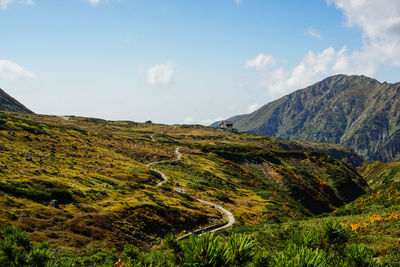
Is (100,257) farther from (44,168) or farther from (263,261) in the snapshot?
(44,168)

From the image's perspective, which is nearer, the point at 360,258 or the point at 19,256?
the point at 360,258

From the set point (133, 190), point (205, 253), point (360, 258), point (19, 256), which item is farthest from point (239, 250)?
point (133, 190)

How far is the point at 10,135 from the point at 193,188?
185 ft

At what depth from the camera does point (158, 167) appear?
89.4m

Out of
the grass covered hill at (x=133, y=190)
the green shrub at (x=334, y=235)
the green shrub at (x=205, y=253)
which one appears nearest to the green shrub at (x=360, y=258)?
the green shrub at (x=334, y=235)

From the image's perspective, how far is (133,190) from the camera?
5434cm

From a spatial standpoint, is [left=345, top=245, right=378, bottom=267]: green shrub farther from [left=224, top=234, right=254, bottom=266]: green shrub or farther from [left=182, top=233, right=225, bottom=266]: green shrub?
[left=182, top=233, right=225, bottom=266]: green shrub

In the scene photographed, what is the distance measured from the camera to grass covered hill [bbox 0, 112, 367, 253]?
103 feet

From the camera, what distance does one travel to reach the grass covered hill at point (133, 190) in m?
31.3

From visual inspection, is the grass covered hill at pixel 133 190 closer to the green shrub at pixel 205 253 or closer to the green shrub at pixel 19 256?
the green shrub at pixel 19 256

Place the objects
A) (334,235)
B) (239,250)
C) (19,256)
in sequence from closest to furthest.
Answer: (239,250), (19,256), (334,235)

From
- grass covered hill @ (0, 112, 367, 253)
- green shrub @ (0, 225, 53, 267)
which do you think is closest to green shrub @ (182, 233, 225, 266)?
green shrub @ (0, 225, 53, 267)

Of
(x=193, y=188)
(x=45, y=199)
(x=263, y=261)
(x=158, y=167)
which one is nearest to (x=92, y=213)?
(x=45, y=199)

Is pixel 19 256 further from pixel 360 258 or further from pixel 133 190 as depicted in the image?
pixel 133 190
